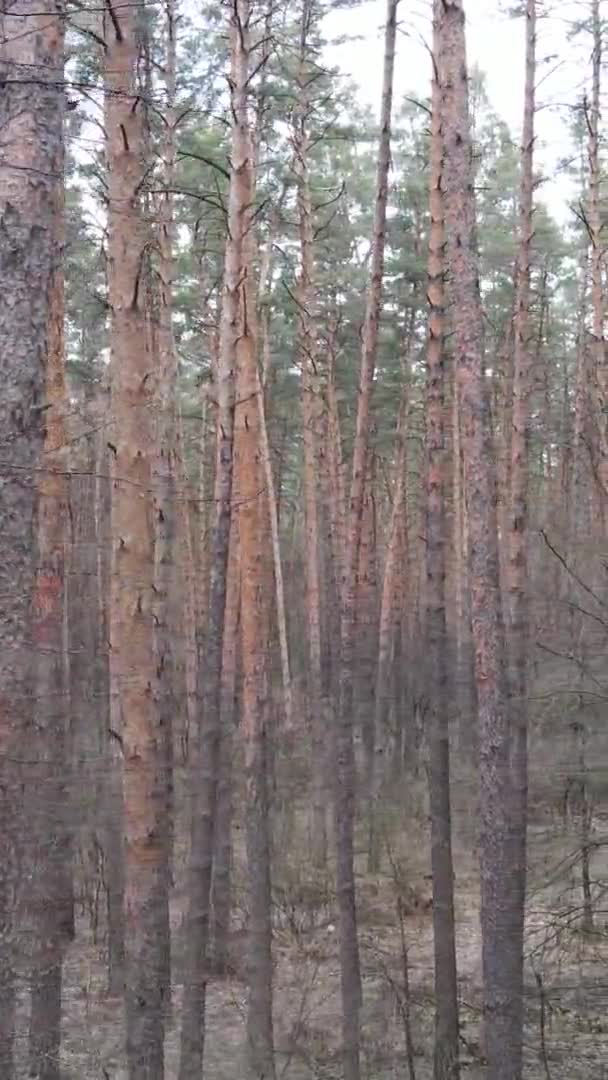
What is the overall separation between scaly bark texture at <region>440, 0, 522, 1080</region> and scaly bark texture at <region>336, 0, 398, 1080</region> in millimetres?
1892

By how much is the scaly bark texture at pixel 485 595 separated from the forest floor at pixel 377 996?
599mm

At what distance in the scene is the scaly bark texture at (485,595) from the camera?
662 centimetres

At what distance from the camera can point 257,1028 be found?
8.26 meters

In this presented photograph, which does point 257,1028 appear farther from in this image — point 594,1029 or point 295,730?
point 295,730

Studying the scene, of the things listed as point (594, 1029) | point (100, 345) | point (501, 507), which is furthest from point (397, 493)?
point (594, 1029)

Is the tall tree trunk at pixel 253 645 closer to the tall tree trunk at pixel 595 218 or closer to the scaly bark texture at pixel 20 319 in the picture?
the scaly bark texture at pixel 20 319

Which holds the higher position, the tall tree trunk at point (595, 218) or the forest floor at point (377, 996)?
the tall tree trunk at point (595, 218)

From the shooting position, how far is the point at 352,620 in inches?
362

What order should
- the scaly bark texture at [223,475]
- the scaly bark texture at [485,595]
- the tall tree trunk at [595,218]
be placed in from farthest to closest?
the tall tree trunk at [595,218], the scaly bark texture at [223,475], the scaly bark texture at [485,595]

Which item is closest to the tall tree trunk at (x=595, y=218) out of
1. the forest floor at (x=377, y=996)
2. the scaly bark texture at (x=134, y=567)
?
the forest floor at (x=377, y=996)

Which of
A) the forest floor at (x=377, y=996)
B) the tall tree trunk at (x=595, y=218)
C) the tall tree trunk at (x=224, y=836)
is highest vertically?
the tall tree trunk at (x=595, y=218)

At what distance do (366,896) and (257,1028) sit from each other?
17.6 ft

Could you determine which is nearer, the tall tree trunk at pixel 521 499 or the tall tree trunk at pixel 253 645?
the tall tree trunk at pixel 253 645

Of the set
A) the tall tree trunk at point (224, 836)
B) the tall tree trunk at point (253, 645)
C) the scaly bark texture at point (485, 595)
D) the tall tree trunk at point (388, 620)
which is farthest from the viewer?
the tall tree trunk at point (388, 620)
